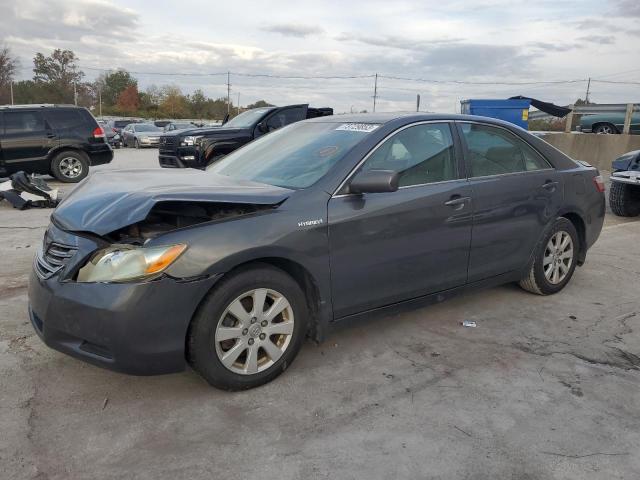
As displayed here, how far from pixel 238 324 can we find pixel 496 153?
2543 mm

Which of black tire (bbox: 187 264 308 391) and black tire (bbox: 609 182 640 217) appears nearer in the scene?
black tire (bbox: 187 264 308 391)

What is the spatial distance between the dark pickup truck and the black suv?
2092mm

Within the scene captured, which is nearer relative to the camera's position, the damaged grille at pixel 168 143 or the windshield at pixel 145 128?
the damaged grille at pixel 168 143

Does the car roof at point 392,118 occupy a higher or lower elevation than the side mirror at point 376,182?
higher

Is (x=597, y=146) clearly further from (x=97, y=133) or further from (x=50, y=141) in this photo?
(x=50, y=141)

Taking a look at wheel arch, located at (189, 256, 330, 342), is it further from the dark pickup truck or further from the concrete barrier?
the concrete barrier

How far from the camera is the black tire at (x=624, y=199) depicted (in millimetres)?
8789

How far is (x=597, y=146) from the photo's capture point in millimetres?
15844

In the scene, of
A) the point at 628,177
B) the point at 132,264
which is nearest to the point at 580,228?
the point at 628,177

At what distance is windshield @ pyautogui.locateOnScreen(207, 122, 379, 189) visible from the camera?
3562 mm

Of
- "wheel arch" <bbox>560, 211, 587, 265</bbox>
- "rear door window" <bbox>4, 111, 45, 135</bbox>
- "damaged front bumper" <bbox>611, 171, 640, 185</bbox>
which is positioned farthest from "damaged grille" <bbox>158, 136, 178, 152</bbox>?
"wheel arch" <bbox>560, 211, 587, 265</bbox>

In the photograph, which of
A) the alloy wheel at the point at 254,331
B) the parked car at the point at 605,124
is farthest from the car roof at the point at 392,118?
the parked car at the point at 605,124

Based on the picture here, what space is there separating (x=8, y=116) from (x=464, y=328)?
11.0m

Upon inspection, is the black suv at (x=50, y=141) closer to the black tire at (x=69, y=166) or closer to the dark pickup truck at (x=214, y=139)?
the black tire at (x=69, y=166)
